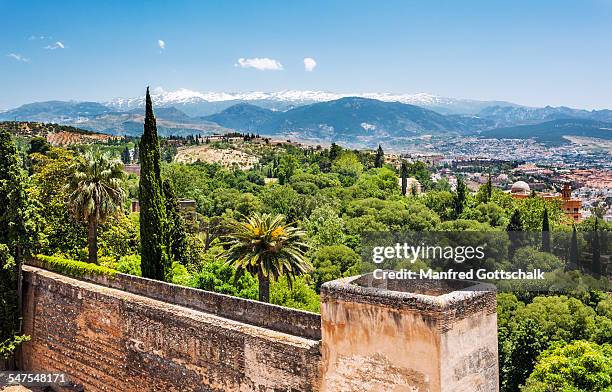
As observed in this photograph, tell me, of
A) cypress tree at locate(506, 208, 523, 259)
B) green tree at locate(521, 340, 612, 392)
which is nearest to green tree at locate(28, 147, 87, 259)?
green tree at locate(521, 340, 612, 392)

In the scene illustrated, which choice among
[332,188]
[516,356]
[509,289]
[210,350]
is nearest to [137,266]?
[210,350]

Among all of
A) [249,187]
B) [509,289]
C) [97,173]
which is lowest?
[509,289]

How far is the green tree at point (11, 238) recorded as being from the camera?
18031mm

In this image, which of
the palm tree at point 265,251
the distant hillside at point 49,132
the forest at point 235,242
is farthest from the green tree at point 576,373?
the distant hillside at point 49,132

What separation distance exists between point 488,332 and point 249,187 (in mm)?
73135

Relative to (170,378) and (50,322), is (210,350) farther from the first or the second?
(50,322)

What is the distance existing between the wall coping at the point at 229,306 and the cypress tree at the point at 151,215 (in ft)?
9.44

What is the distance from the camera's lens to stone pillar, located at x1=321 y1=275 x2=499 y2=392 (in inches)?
345

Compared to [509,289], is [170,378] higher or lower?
higher

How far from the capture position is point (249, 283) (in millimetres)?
23500

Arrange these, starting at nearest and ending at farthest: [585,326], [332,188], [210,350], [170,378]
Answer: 1. [210,350]
2. [170,378]
3. [585,326]
4. [332,188]

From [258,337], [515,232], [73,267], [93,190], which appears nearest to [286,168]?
[515,232]

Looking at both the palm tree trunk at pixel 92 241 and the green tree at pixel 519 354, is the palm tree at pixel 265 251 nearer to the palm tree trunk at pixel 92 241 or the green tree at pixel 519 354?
the palm tree trunk at pixel 92 241

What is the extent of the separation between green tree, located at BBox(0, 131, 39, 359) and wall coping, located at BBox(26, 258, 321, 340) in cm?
315
